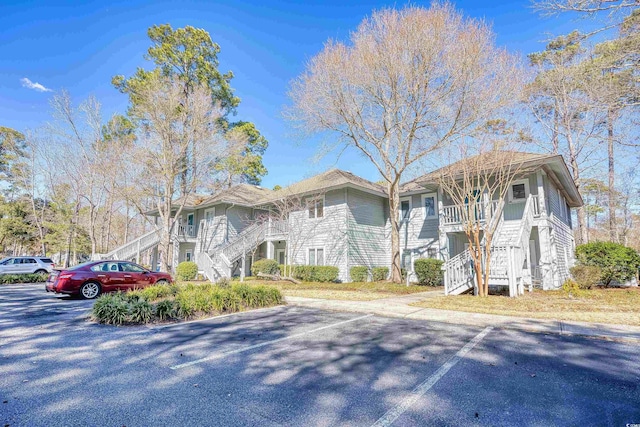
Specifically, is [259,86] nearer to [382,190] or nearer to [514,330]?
[382,190]

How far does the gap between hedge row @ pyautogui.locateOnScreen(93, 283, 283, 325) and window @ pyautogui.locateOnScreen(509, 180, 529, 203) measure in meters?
12.1

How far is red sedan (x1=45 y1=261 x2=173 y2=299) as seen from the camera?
10.7 meters

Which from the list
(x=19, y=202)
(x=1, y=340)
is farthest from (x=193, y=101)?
(x=19, y=202)

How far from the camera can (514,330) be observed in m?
6.24

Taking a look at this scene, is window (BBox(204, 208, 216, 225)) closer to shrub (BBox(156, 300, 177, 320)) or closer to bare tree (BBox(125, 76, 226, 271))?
bare tree (BBox(125, 76, 226, 271))

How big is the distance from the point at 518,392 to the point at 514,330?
336cm

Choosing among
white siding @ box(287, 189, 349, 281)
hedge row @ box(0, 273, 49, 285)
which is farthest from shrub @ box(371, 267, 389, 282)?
hedge row @ box(0, 273, 49, 285)

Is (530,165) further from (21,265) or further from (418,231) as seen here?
(21,265)

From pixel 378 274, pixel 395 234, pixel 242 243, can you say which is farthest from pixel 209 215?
pixel 395 234

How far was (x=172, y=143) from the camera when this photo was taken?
63.1 ft

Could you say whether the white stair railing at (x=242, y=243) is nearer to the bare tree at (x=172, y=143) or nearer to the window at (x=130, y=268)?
the bare tree at (x=172, y=143)

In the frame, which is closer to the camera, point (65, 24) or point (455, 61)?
point (455, 61)

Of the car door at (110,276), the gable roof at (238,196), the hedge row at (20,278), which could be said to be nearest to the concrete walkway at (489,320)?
the car door at (110,276)

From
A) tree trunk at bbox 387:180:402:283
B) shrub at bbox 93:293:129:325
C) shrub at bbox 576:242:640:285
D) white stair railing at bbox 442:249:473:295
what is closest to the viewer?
shrub at bbox 93:293:129:325
